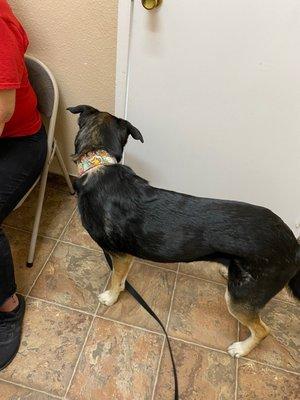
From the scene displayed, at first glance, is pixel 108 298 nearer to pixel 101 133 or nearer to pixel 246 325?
pixel 246 325

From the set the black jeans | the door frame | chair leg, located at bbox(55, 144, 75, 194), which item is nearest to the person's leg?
the black jeans

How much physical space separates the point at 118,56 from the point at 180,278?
112 centimetres

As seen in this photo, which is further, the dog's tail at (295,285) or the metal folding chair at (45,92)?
the metal folding chair at (45,92)

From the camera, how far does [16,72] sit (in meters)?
1.13

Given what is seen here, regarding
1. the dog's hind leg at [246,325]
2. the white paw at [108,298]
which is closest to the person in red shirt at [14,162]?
the white paw at [108,298]

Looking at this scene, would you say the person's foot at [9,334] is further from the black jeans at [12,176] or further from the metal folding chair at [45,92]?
the metal folding chair at [45,92]

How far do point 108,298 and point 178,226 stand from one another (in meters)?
0.61

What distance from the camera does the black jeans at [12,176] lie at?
1.31 metres

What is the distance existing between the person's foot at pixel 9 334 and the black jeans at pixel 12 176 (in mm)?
113

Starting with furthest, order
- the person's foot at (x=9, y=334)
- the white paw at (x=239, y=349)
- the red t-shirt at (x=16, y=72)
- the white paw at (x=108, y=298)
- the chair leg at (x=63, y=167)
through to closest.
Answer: the chair leg at (x=63, y=167) → the white paw at (x=108, y=298) → the white paw at (x=239, y=349) → the person's foot at (x=9, y=334) → the red t-shirt at (x=16, y=72)

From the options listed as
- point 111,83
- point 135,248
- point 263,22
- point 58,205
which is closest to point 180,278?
point 135,248

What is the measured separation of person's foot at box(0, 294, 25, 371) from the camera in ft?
4.48

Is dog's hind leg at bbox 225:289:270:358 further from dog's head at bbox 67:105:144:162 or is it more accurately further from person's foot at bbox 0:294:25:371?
person's foot at bbox 0:294:25:371

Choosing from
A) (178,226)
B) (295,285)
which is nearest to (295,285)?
(295,285)
